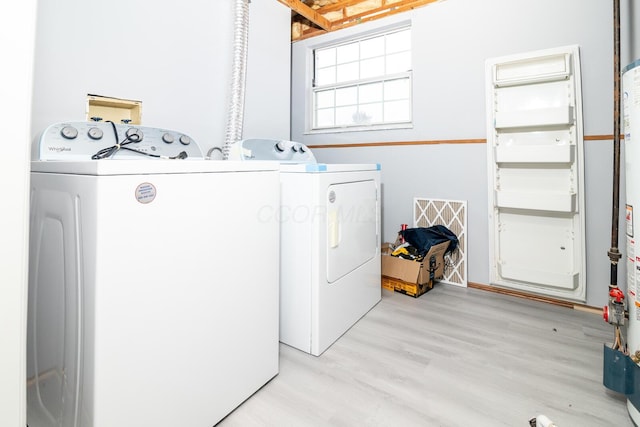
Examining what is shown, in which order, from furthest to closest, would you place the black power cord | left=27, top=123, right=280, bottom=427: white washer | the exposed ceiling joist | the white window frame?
the white window frame, the exposed ceiling joist, the black power cord, left=27, top=123, right=280, bottom=427: white washer

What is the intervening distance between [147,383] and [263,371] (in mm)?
586

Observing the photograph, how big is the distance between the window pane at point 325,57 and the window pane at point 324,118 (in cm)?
52

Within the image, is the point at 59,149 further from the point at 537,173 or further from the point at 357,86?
the point at 537,173

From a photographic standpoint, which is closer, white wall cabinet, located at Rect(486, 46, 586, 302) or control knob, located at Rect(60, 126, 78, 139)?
control knob, located at Rect(60, 126, 78, 139)

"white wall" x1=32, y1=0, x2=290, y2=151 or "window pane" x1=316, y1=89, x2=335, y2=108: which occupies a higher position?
"window pane" x1=316, y1=89, x2=335, y2=108

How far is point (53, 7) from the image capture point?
164 centimetres

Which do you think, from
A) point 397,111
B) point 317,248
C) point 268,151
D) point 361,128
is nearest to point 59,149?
point 268,151

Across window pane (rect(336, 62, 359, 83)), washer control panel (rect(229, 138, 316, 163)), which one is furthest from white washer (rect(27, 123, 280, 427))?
window pane (rect(336, 62, 359, 83))

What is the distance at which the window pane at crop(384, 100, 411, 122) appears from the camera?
328 centimetres

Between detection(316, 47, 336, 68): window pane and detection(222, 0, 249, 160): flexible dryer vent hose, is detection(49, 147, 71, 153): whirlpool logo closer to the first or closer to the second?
detection(222, 0, 249, 160): flexible dryer vent hose

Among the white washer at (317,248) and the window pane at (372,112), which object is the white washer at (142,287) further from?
the window pane at (372,112)

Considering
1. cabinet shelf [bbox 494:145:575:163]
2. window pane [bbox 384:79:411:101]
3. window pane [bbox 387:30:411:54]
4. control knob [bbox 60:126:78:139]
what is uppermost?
window pane [bbox 387:30:411:54]

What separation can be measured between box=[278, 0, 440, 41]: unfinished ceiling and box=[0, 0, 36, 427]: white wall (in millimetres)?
2722

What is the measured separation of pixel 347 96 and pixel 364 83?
23 centimetres
